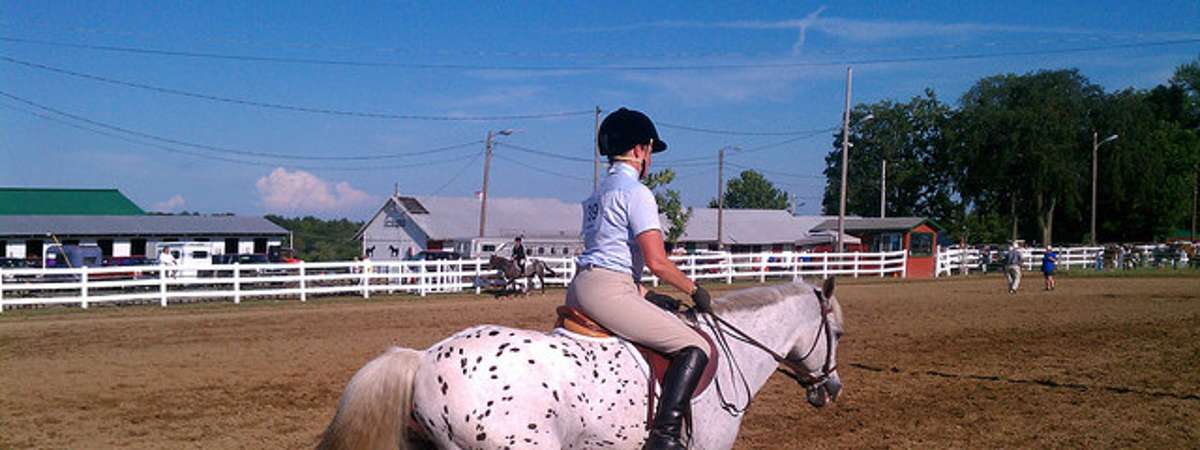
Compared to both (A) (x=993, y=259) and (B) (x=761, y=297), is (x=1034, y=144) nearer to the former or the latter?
(A) (x=993, y=259)

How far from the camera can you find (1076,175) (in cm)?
6034

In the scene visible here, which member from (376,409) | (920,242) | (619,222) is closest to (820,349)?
(619,222)

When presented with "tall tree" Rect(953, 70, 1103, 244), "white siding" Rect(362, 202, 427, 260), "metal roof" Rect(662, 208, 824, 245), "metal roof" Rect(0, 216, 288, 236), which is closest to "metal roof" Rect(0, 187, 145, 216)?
"metal roof" Rect(0, 216, 288, 236)

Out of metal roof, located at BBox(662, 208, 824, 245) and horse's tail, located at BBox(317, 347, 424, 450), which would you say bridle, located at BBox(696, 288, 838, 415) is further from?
metal roof, located at BBox(662, 208, 824, 245)

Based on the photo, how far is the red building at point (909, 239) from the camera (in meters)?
38.9

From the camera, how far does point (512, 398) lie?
3695 millimetres

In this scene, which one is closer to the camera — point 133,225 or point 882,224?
point 133,225

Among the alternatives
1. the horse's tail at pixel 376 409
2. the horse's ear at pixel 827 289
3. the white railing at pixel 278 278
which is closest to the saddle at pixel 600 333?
the horse's tail at pixel 376 409

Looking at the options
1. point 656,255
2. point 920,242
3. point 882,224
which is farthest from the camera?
point 882,224

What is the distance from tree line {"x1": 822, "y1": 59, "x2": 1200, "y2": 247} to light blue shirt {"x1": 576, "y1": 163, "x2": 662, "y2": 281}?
197 feet

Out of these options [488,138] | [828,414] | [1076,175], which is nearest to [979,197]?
[1076,175]

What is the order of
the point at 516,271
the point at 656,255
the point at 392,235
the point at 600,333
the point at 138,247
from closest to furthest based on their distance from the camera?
the point at 656,255
the point at 600,333
the point at 516,271
the point at 138,247
the point at 392,235

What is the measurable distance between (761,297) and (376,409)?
242 cm

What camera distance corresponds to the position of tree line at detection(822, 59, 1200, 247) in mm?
60562
